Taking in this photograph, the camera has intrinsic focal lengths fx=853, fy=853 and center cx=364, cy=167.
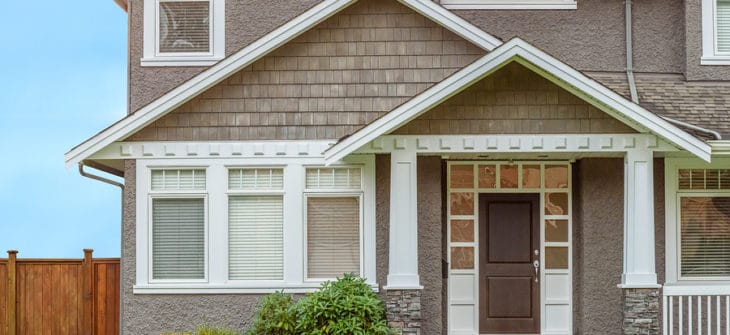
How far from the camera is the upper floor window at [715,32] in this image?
13.2m

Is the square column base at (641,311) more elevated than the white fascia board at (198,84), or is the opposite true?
the white fascia board at (198,84)

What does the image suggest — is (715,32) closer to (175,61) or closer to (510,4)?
(510,4)

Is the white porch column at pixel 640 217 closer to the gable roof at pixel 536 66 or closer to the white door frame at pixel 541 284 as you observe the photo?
the gable roof at pixel 536 66

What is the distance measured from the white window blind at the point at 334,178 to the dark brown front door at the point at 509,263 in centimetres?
190

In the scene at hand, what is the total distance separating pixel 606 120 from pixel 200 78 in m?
5.37

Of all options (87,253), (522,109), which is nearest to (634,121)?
(522,109)

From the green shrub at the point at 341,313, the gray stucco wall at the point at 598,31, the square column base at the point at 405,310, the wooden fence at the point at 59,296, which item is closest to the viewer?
the green shrub at the point at 341,313

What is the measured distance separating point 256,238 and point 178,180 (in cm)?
135

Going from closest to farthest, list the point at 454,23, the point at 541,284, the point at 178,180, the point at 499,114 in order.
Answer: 1. the point at 499,114
2. the point at 454,23
3. the point at 178,180
4. the point at 541,284

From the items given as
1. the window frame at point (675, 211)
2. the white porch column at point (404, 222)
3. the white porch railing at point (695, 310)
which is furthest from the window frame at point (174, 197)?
the window frame at point (675, 211)

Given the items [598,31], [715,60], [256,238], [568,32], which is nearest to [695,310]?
[715,60]

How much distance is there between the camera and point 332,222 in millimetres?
11852

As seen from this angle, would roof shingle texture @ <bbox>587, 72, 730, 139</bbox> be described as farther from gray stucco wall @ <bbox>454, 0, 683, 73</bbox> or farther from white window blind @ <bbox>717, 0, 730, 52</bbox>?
white window blind @ <bbox>717, 0, 730, 52</bbox>

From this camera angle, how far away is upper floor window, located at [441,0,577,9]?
13.3m
